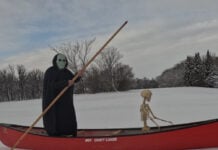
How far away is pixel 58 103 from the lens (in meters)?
6.45

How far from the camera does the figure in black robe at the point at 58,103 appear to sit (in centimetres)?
638

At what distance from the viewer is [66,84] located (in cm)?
618

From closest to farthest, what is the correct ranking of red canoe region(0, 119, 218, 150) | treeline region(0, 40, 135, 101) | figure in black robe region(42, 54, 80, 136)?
red canoe region(0, 119, 218, 150) → figure in black robe region(42, 54, 80, 136) → treeline region(0, 40, 135, 101)

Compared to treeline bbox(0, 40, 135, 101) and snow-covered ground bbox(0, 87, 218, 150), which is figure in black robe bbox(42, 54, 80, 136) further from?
treeline bbox(0, 40, 135, 101)

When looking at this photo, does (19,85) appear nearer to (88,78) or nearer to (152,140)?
(88,78)

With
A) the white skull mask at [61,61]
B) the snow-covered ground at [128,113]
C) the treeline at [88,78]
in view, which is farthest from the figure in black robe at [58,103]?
the treeline at [88,78]

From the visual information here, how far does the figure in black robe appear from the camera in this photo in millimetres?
6379

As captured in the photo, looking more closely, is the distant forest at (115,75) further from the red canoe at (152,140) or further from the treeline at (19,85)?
the red canoe at (152,140)

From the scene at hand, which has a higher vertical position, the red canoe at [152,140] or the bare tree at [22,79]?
the bare tree at [22,79]

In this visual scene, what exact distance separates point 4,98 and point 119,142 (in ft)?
194

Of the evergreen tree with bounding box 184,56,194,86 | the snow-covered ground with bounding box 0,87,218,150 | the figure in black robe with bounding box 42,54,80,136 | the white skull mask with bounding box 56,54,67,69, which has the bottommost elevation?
the snow-covered ground with bounding box 0,87,218,150

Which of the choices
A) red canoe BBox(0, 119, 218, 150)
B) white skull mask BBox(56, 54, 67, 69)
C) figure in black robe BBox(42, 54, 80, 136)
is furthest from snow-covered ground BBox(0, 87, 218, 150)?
white skull mask BBox(56, 54, 67, 69)

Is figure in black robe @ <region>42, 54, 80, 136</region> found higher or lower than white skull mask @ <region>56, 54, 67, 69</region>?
lower

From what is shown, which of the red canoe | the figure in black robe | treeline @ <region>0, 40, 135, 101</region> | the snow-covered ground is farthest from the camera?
treeline @ <region>0, 40, 135, 101</region>
